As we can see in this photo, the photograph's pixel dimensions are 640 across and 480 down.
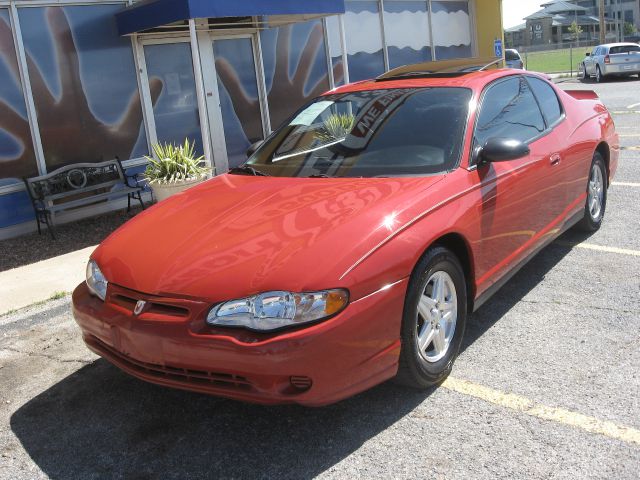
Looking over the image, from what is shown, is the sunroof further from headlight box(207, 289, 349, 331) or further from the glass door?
the glass door

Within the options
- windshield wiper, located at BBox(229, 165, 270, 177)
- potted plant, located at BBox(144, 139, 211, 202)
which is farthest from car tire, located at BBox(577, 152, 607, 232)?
potted plant, located at BBox(144, 139, 211, 202)

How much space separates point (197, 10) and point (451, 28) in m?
9.41

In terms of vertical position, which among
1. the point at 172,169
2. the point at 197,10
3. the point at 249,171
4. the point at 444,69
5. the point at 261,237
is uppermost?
the point at 197,10

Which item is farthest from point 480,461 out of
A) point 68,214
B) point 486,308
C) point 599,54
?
point 599,54

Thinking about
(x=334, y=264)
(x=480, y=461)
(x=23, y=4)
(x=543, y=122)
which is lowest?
(x=480, y=461)

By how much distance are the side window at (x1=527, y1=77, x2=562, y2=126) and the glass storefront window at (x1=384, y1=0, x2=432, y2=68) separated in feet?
28.7

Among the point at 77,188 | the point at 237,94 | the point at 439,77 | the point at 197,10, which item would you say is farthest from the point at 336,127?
A: the point at 237,94

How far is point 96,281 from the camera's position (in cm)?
367

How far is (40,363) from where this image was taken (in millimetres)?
4500

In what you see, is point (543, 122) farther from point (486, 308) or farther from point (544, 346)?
point (544, 346)

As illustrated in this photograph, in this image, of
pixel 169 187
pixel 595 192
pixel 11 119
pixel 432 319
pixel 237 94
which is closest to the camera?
pixel 432 319

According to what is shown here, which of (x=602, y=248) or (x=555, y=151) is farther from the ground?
(x=555, y=151)

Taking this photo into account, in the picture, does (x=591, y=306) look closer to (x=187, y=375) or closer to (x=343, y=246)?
(x=343, y=246)

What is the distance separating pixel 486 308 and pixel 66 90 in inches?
246
